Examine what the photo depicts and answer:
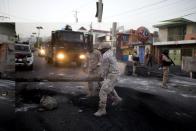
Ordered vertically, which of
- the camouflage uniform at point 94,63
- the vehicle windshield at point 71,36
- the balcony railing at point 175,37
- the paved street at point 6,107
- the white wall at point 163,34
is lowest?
the paved street at point 6,107

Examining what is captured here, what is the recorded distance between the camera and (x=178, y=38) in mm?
30281

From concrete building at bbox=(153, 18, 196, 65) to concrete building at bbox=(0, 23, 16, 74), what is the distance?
22.2 m

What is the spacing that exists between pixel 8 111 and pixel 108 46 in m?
3.09

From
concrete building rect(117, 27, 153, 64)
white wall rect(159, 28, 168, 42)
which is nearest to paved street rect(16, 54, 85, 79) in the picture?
concrete building rect(117, 27, 153, 64)

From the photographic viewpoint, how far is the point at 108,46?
526 cm

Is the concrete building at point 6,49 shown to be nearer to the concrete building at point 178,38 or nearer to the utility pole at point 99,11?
the utility pole at point 99,11

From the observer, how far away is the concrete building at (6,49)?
369 inches

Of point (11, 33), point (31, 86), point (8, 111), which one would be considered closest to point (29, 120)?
point (8, 111)

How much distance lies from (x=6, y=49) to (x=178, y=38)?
1057 inches

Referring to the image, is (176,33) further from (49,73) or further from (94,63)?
(94,63)

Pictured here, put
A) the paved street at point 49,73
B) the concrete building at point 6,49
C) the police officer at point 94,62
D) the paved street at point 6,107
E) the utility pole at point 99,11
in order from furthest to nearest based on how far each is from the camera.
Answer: the utility pole at point 99,11 → the paved street at point 49,73 → the concrete building at point 6,49 → the police officer at point 94,62 → the paved street at point 6,107

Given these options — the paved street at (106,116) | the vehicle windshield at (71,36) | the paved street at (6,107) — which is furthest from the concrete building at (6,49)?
the vehicle windshield at (71,36)

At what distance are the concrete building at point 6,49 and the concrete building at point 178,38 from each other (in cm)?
2216

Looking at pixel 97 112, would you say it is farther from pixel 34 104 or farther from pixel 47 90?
pixel 47 90
